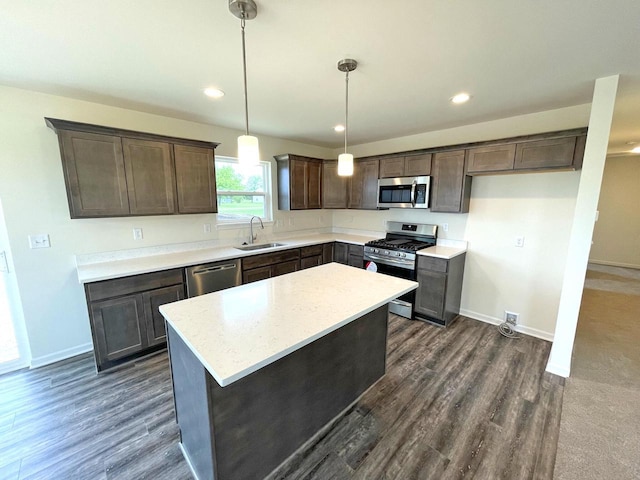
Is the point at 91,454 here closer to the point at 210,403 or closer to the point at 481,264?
the point at 210,403

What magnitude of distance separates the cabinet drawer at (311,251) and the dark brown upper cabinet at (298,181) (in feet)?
2.27

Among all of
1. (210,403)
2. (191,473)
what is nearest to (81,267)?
(191,473)

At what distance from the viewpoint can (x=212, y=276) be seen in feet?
9.75

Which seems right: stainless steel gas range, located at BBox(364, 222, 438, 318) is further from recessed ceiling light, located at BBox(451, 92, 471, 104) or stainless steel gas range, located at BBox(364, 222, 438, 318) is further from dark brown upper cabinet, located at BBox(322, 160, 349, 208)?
recessed ceiling light, located at BBox(451, 92, 471, 104)

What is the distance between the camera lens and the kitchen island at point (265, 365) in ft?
3.99

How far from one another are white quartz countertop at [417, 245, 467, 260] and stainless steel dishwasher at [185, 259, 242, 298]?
2.30 m

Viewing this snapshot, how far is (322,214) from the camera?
5.02m

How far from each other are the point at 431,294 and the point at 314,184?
247cm

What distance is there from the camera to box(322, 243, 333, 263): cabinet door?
4.23 metres

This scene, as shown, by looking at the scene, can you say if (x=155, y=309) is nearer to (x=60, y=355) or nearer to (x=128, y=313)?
(x=128, y=313)

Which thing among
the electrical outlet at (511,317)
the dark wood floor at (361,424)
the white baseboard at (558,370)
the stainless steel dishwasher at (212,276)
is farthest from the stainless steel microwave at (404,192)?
the stainless steel dishwasher at (212,276)

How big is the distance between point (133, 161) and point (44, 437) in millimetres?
2273

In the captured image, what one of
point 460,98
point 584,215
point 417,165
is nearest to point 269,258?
point 417,165

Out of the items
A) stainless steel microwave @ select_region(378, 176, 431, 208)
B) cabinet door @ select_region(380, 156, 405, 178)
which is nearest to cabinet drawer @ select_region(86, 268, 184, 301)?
stainless steel microwave @ select_region(378, 176, 431, 208)
